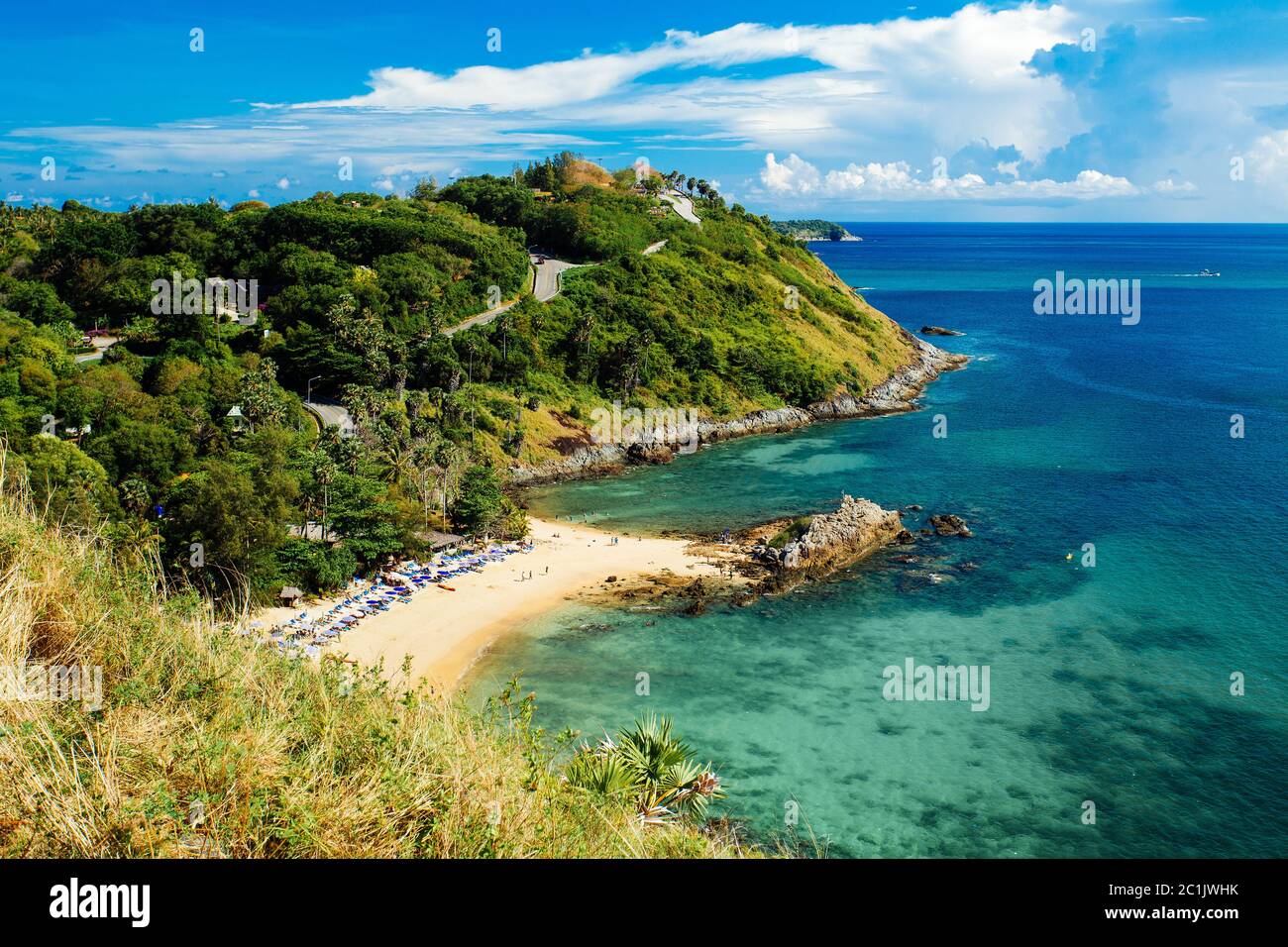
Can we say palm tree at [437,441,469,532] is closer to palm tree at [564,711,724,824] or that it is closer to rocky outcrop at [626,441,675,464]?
rocky outcrop at [626,441,675,464]

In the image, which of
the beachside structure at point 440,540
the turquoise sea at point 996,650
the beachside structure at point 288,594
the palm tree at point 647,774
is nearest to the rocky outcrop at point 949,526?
the turquoise sea at point 996,650

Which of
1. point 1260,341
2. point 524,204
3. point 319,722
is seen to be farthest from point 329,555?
point 1260,341

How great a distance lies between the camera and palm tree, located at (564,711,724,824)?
61.0 ft

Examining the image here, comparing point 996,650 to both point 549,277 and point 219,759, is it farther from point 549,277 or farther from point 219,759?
point 549,277

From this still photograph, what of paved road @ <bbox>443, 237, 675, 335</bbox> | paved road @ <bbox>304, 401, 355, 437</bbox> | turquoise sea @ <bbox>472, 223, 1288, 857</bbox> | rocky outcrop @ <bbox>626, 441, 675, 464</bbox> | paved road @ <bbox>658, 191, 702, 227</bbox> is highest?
paved road @ <bbox>658, 191, 702, 227</bbox>

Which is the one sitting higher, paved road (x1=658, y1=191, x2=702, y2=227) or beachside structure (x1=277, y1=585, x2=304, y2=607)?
paved road (x1=658, y1=191, x2=702, y2=227)

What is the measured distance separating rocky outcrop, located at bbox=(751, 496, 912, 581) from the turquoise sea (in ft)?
4.87

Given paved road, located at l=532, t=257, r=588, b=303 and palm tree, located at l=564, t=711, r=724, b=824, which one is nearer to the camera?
palm tree, located at l=564, t=711, r=724, b=824

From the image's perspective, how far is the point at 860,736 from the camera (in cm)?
3166

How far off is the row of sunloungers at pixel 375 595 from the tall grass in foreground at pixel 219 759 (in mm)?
21164

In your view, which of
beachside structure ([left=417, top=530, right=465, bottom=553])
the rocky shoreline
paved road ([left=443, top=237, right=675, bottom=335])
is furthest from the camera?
paved road ([left=443, top=237, right=675, bottom=335])

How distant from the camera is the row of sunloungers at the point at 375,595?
3578 cm

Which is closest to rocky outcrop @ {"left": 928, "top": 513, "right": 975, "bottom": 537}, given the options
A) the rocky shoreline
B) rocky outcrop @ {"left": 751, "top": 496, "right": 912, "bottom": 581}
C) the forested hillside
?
rocky outcrop @ {"left": 751, "top": 496, "right": 912, "bottom": 581}

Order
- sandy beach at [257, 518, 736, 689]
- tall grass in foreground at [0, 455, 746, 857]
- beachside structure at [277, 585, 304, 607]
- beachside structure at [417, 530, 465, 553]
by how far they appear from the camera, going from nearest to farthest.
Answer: tall grass in foreground at [0, 455, 746, 857]
sandy beach at [257, 518, 736, 689]
beachside structure at [277, 585, 304, 607]
beachside structure at [417, 530, 465, 553]
